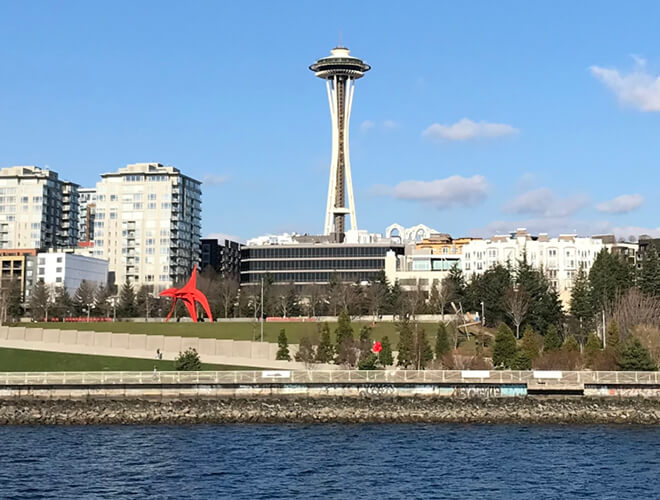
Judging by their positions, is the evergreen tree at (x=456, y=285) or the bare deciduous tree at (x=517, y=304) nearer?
the bare deciduous tree at (x=517, y=304)

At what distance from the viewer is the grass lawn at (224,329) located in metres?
120

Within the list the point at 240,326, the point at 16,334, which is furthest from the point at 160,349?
the point at 240,326

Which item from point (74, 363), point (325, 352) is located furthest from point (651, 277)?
point (74, 363)

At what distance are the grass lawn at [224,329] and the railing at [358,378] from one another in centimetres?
4031

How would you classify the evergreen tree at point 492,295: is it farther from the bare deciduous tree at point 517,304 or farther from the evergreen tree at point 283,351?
the evergreen tree at point 283,351

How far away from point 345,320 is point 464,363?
17081 mm

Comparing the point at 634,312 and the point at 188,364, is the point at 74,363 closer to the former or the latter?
the point at 188,364

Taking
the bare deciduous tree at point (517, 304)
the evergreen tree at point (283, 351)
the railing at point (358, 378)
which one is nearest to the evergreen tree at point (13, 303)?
the evergreen tree at point (283, 351)

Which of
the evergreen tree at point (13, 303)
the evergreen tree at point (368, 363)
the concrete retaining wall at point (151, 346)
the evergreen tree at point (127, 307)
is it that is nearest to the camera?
the evergreen tree at point (368, 363)

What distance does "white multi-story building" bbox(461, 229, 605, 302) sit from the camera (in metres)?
172

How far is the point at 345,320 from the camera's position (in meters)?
100

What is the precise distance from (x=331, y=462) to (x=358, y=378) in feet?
74.1

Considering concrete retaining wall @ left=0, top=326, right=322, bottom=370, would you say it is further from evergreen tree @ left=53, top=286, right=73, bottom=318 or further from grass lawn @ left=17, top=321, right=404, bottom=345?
evergreen tree @ left=53, top=286, right=73, bottom=318

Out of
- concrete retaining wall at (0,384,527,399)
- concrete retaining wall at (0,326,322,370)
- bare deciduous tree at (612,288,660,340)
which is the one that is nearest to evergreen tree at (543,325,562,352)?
bare deciduous tree at (612,288,660,340)
